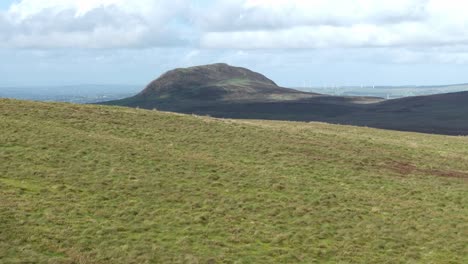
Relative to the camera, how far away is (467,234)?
1057 inches

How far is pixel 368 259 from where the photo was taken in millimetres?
22641

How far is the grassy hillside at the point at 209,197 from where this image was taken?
22062mm

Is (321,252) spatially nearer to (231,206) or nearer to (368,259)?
(368,259)

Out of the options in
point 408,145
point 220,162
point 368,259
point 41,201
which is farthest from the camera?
point 408,145

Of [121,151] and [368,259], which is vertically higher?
[121,151]

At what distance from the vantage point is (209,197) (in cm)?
2928

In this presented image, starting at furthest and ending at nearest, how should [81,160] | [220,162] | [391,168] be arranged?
1. [391,168]
2. [220,162]
3. [81,160]

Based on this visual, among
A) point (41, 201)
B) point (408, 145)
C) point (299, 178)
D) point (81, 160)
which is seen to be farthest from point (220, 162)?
point (408, 145)

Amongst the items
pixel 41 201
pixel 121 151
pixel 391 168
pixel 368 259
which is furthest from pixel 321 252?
pixel 391 168

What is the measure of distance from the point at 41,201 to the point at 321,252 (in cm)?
1363

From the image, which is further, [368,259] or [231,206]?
[231,206]

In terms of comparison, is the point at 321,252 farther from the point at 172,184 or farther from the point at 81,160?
the point at 81,160

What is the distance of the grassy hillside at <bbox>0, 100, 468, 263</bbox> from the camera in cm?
2206

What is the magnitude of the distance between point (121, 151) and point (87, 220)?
48.3ft
